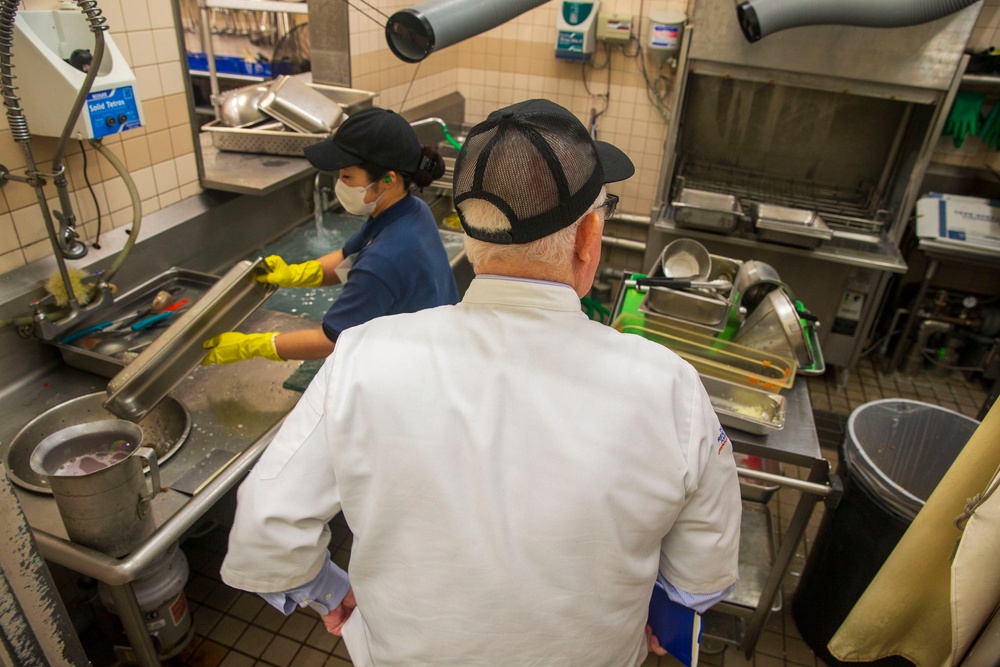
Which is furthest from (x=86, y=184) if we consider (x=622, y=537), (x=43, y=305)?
(x=622, y=537)

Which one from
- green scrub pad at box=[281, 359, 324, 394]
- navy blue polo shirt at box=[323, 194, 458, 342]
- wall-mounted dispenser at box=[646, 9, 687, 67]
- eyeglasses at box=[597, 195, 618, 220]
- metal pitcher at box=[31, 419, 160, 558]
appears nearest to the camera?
eyeglasses at box=[597, 195, 618, 220]

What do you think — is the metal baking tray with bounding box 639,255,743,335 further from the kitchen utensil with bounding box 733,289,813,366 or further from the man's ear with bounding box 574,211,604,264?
the man's ear with bounding box 574,211,604,264

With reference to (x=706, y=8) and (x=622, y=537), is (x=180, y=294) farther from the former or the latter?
(x=706, y=8)

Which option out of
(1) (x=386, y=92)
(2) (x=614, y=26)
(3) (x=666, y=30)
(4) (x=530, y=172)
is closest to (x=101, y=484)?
(4) (x=530, y=172)

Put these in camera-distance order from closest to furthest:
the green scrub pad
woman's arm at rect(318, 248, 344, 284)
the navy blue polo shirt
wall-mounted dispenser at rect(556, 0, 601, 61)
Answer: the navy blue polo shirt → the green scrub pad → woman's arm at rect(318, 248, 344, 284) → wall-mounted dispenser at rect(556, 0, 601, 61)

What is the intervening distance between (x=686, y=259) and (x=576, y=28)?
207 cm

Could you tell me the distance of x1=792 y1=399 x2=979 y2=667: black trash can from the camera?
5.90 ft

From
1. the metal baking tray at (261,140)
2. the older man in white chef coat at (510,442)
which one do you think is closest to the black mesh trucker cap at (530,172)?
the older man in white chef coat at (510,442)

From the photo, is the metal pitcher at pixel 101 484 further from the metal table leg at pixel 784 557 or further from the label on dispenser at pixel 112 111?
the metal table leg at pixel 784 557

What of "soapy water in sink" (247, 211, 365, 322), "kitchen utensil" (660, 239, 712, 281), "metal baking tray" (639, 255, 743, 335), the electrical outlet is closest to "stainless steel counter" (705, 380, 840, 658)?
"metal baking tray" (639, 255, 743, 335)

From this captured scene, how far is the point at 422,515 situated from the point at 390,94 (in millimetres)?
3099

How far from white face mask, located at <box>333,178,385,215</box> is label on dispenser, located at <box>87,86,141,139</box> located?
2.07 feet

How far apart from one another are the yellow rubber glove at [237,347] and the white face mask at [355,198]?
42cm

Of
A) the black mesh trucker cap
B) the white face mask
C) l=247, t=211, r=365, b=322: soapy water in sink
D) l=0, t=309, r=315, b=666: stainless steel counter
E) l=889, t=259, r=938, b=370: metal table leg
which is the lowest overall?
l=889, t=259, r=938, b=370: metal table leg
